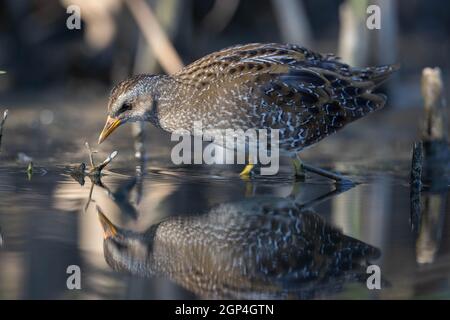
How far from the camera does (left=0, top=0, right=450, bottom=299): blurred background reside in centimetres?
484

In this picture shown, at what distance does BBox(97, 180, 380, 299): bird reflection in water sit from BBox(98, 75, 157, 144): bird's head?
1198mm

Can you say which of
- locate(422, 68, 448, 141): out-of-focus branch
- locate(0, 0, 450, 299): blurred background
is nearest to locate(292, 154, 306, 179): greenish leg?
locate(0, 0, 450, 299): blurred background

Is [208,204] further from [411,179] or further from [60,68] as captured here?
[60,68]

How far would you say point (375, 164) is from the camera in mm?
7918

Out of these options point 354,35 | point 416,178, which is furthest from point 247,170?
point 354,35

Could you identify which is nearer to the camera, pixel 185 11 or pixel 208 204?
pixel 208 204

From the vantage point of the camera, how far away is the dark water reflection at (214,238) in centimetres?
446

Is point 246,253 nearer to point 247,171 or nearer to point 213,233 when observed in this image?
point 213,233

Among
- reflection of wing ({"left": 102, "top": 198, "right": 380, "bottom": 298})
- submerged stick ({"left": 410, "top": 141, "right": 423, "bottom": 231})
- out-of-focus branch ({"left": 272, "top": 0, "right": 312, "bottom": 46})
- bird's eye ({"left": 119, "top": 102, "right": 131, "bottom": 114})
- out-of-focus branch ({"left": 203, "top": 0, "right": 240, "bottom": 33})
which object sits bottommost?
reflection of wing ({"left": 102, "top": 198, "right": 380, "bottom": 298})

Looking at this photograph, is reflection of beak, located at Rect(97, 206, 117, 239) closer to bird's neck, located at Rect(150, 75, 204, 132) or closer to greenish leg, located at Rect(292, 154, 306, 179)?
bird's neck, located at Rect(150, 75, 204, 132)

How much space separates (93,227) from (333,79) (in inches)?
95.7

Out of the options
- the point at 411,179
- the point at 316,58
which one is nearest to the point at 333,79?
the point at 316,58

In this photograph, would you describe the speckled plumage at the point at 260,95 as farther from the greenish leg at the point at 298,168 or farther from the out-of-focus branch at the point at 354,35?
the out-of-focus branch at the point at 354,35

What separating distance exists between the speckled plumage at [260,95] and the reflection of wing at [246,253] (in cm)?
106
